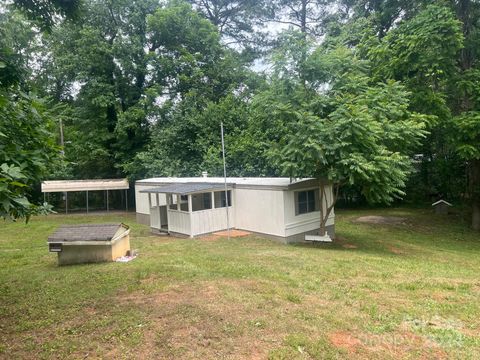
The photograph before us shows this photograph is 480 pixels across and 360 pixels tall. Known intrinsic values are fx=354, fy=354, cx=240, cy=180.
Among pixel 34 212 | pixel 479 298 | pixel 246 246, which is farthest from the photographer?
pixel 246 246

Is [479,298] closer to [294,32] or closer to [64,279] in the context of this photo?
[64,279]

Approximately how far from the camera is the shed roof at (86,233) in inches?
343

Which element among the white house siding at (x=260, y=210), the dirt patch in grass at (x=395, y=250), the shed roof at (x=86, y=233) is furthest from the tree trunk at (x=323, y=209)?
the shed roof at (x=86, y=233)

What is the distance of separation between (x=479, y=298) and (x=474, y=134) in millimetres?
9611

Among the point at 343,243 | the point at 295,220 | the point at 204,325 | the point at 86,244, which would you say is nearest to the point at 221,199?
the point at 295,220

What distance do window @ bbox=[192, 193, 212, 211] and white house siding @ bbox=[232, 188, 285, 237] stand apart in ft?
3.16

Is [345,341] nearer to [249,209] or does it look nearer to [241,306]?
[241,306]

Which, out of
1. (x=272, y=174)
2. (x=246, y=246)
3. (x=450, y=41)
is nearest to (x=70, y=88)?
(x=272, y=174)

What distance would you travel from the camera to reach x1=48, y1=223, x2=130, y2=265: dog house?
8.67 metres

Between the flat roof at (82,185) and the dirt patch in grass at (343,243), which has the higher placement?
the flat roof at (82,185)

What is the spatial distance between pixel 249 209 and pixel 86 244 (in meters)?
6.20

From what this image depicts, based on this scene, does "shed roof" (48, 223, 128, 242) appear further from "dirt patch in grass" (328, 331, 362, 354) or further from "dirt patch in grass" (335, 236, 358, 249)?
"dirt patch in grass" (335, 236, 358, 249)

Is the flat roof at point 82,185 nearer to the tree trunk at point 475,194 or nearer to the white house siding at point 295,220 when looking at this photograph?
the white house siding at point 295,220

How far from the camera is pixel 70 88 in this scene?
29109 mm
